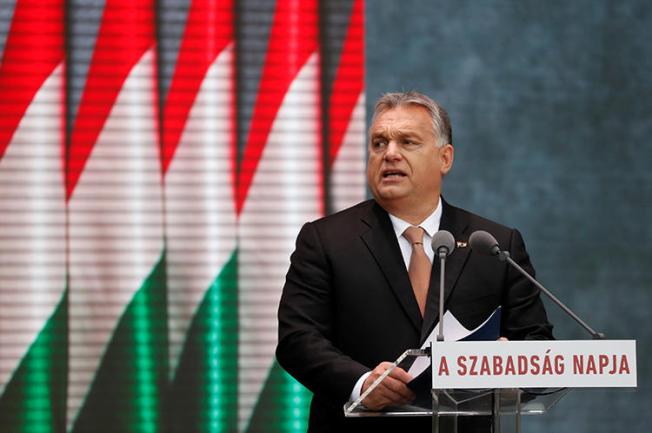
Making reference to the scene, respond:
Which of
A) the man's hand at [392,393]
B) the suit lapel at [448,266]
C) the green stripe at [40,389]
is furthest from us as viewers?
the green stripe at [40,389]

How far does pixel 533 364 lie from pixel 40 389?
282 centimetres

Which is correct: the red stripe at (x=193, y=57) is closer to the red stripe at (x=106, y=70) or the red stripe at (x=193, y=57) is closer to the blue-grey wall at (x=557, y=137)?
the red stripe at (x=106, y=70)

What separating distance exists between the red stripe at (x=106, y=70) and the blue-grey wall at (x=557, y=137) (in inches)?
37.5

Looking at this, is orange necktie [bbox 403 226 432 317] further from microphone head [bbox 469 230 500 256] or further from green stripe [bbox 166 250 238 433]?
green stripe [bbox 166 250 238 433]

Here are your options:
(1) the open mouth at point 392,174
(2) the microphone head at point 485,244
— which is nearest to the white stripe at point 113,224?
(1) the open mouth at point 392,174

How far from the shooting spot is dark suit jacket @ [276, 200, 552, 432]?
274 centimetres

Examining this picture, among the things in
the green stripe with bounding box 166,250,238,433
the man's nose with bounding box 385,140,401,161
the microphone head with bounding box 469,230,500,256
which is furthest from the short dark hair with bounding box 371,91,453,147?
the green stripe with bounding box 166,250,238,433

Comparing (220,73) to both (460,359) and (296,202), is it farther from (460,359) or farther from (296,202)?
(460,359)

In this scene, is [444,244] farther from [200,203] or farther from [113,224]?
[113,224]

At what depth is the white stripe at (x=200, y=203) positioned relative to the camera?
4562mm

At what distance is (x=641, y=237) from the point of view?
473 centimetres

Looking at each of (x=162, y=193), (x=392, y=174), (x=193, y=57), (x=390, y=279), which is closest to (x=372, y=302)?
(x=390, y=279)

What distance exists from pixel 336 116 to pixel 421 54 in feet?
1.41

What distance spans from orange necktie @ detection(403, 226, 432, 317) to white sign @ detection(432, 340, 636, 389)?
0.59 meters
